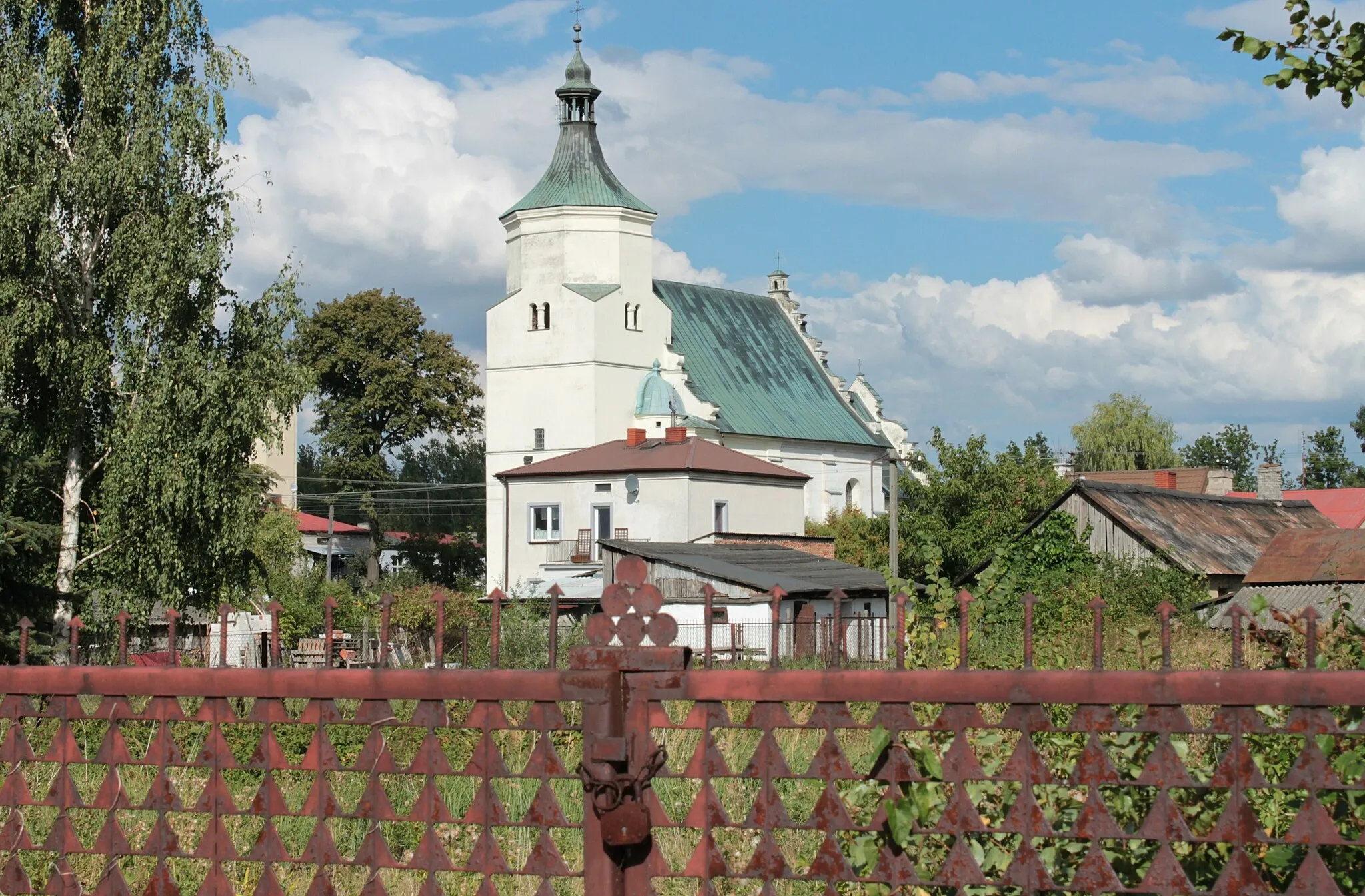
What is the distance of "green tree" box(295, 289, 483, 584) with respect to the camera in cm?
5962

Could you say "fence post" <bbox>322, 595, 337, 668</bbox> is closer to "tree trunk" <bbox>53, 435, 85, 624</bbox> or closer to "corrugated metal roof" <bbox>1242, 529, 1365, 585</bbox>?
"tree trunk" <bbox>53, 435, 85, 624</bbox>

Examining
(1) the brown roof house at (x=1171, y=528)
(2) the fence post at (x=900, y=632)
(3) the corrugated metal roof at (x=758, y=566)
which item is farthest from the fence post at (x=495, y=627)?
(1) the brown roof house at (x=1171, y=528)

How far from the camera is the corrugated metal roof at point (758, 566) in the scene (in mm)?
31438

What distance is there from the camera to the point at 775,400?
2680 inches

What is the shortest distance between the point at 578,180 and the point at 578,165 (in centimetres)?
72

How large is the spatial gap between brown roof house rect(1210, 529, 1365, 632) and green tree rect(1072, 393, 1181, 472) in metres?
55.9

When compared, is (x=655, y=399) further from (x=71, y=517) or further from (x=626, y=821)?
(x=626, y=821)

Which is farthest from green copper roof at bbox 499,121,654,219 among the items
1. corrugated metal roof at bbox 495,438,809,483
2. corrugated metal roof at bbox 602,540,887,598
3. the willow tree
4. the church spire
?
the willow tree

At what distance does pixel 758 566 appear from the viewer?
34375 mm

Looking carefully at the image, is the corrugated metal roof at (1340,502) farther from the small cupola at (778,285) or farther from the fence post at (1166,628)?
the fence post at (1166,628)

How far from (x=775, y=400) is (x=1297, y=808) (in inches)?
2501

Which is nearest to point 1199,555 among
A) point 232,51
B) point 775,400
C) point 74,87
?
point 232,51

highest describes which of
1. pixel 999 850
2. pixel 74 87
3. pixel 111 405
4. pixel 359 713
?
pixel 74 87

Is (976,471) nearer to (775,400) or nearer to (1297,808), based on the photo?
(775,400)
